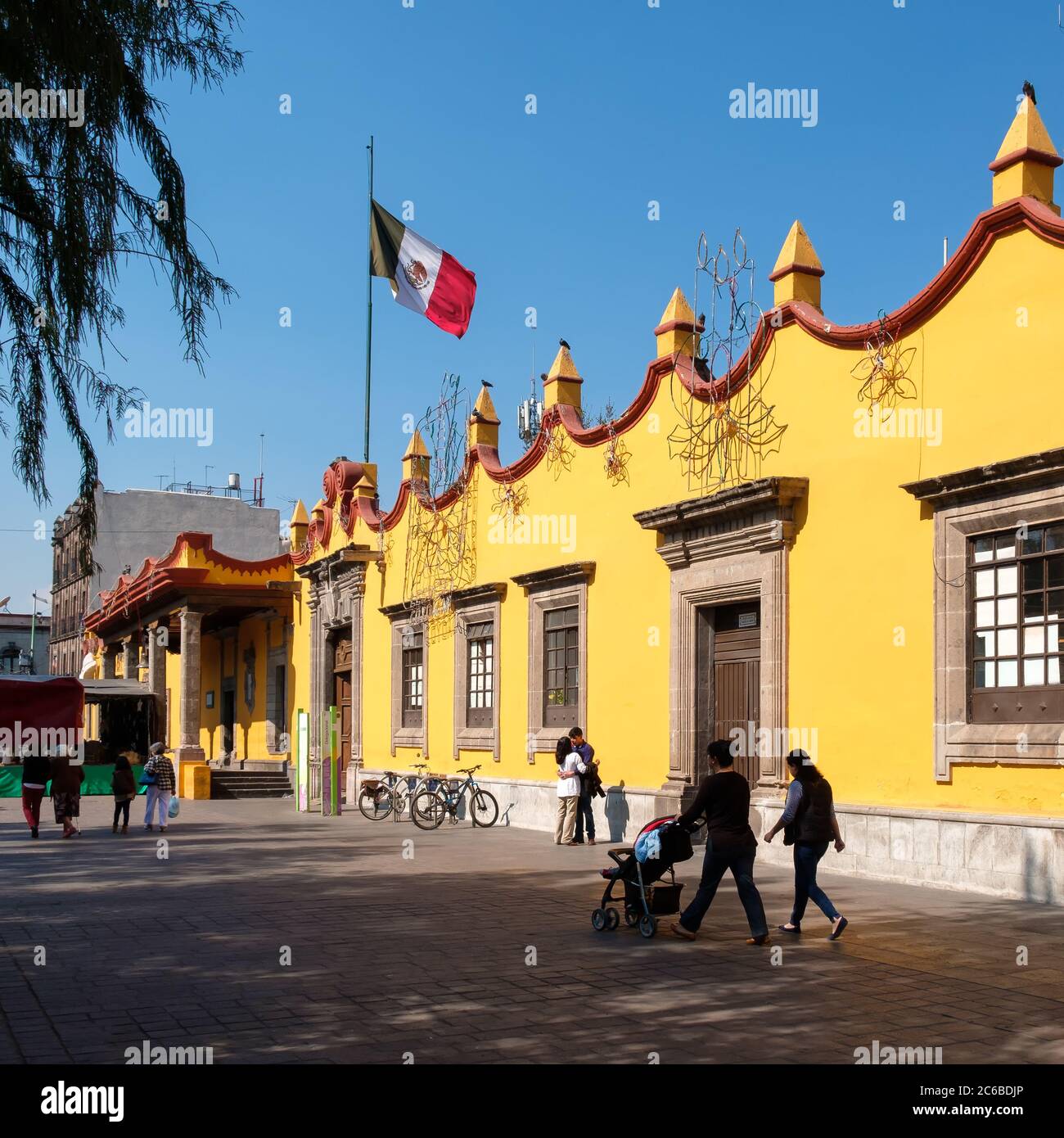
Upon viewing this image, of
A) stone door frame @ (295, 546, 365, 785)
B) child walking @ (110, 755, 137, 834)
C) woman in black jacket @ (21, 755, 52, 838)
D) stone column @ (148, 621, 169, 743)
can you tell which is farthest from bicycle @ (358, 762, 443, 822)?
stone column @ (148, 621, 169, 743)

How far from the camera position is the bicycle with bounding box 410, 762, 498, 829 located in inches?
850

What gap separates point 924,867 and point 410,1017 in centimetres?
702

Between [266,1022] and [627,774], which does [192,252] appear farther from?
[627,774]

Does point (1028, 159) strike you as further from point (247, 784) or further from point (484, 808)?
point (247, 784)

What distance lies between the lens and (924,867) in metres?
12.8

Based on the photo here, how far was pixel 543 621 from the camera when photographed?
21.1 meters

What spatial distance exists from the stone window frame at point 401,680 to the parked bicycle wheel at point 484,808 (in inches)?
141

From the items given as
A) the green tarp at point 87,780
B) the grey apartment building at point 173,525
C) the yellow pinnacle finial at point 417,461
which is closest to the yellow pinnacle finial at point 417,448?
the yellow pinnacle finial at point 417,461

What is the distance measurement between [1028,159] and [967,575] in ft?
13.0

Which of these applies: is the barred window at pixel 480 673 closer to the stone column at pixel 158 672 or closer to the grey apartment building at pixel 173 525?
the stone column at pixel 158 672

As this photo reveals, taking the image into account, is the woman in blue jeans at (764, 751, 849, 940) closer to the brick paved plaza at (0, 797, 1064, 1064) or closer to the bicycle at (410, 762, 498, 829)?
the brick paved plaza at (0, 797, 1064, 1064)

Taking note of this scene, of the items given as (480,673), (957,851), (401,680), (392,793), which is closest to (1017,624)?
(957,851)

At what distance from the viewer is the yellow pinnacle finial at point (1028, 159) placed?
1255cm
